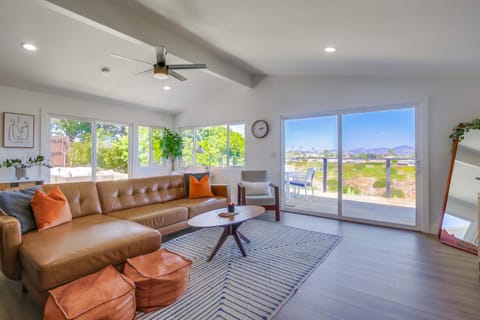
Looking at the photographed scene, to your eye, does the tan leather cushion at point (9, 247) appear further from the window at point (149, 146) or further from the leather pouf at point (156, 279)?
the window at point (149, 146)

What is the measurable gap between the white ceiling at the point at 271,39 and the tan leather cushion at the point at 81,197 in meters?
1.89

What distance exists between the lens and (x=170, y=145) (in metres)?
6.21

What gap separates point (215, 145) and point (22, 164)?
3.75 meters

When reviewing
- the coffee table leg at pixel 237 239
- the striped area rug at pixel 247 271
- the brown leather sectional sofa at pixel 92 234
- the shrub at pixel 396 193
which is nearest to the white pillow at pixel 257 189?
the striped area rug at pixel 247 271

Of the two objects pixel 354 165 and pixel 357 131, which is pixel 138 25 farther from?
pixel 354 165

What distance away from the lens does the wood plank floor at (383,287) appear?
175 cm

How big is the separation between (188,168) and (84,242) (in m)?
4.61

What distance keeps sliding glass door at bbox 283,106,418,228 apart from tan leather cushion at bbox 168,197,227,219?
5.56ft

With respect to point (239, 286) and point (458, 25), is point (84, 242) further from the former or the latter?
point (458, 25)

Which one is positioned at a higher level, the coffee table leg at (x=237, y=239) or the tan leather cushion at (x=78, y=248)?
the tan leather cushion at (x=78, y=248)

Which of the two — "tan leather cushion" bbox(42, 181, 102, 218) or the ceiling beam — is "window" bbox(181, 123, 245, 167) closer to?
the ceiling beam

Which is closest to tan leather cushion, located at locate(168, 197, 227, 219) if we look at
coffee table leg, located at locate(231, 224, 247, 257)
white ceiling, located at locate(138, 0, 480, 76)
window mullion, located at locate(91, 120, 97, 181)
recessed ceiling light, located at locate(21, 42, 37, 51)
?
coffee table leg, located at locate(231, 224, 247, 257)

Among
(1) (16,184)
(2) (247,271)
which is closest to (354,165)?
(2) (247,271)

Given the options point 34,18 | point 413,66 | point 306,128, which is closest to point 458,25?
point 413,66
